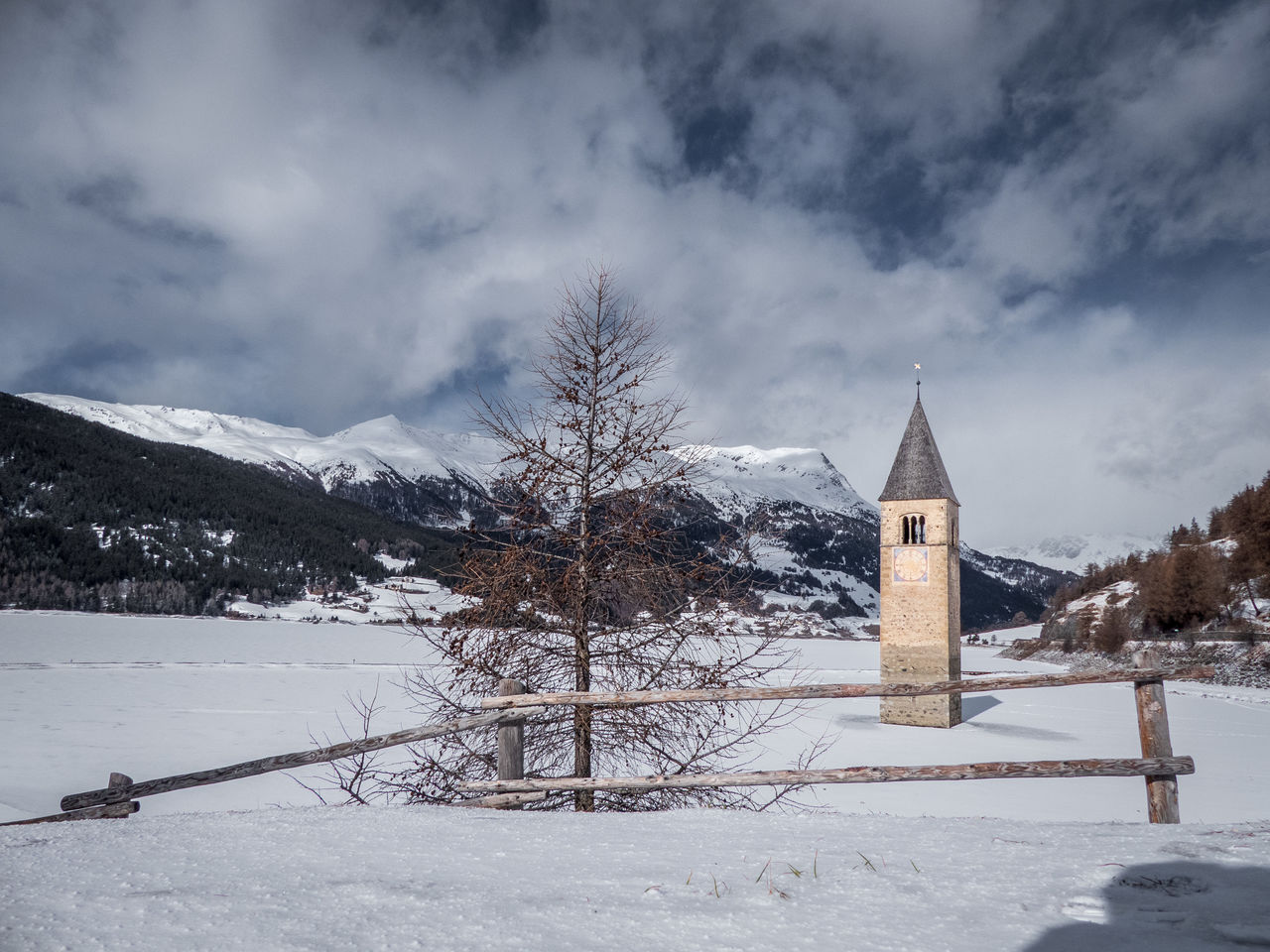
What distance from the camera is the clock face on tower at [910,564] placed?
37.1m

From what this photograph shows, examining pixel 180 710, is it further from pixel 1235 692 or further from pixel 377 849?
pixel 1235 692

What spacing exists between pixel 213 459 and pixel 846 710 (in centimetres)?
17773

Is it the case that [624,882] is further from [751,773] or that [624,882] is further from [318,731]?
[318,731]

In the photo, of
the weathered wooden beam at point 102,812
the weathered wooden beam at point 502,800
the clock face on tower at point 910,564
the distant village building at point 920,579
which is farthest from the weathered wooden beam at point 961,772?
the clock face on tower at point 910,564

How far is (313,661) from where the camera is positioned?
53.4 meters

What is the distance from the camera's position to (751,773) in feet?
19.1

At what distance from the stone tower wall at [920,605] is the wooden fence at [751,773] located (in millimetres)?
30221

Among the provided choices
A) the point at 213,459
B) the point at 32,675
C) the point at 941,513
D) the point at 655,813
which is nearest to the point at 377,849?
the point at 655,813

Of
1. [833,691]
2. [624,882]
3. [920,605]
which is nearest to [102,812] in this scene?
[624,882]

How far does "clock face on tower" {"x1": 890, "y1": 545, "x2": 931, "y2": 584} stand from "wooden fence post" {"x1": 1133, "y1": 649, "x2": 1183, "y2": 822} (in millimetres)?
32759

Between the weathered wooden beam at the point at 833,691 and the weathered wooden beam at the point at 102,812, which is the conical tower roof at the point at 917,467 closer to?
the weathered wooden beam at the point at 833,691

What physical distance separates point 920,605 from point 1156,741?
32.8m

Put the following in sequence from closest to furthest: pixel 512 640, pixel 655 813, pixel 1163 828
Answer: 1. pixel 1163 828
2. pixel 655 813
3. pixel 512 640

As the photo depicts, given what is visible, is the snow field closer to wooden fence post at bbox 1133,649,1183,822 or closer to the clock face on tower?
wooden fence post at bbox 1133,649,1183,822
